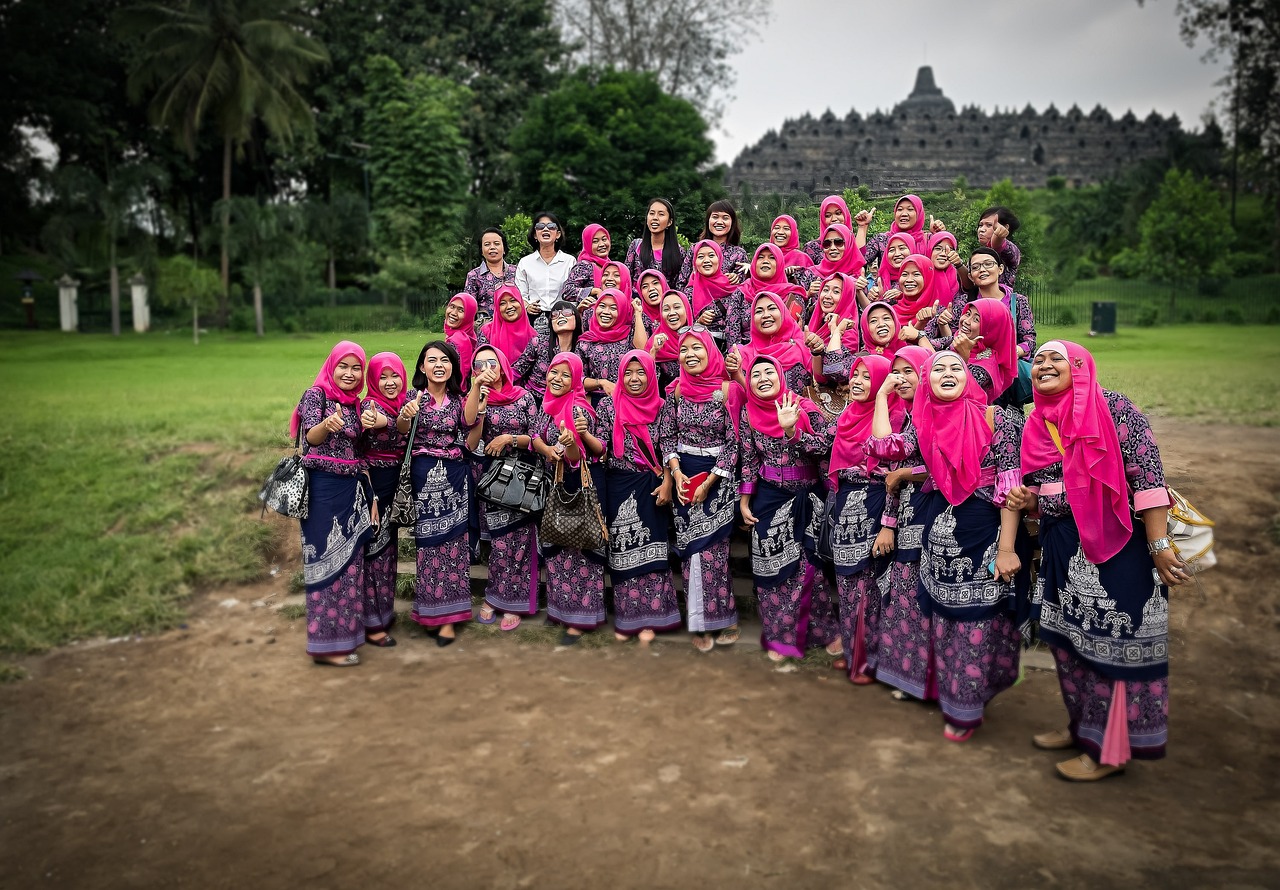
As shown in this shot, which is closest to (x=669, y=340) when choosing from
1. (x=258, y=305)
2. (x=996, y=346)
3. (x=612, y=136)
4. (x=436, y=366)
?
(x=436, y=366)

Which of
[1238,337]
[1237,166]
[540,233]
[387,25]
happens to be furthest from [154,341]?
[1237,166]

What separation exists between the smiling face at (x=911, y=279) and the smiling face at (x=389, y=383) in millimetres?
2726

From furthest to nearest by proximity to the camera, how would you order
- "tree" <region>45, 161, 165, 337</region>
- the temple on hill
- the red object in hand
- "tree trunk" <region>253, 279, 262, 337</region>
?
the temple on hill < "tree trunk" <region>253, 279, 262, 337</region> < "tree" <region>45, 161, 165, 337</region> < the red object in hand

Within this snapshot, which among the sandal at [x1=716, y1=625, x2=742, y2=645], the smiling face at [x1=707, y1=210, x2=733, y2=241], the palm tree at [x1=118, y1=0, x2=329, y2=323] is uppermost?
the palm tree at [x1=118, y1=0, x2=329, y2=323]

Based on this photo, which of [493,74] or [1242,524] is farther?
[493,74]

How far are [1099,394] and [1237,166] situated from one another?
3580cm

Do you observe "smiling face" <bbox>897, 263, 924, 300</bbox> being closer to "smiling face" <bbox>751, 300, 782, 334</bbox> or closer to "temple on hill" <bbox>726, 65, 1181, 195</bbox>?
"smiling face" <bbox>751, 300, 782, 334</bbox>

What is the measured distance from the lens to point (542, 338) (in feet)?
19.4

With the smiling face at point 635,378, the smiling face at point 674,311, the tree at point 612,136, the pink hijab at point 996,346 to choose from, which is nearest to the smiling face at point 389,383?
the smiling face at point 635,378

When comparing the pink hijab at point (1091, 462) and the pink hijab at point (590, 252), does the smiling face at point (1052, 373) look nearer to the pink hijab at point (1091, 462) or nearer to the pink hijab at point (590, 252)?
the pink hijab at point (1091, 462)

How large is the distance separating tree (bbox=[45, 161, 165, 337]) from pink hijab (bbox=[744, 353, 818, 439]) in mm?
22038

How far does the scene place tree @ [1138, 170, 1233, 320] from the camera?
24.8 meters

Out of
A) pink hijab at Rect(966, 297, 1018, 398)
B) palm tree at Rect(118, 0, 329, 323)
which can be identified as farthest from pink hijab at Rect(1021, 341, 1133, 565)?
palm tree at Rect(118, 0, 329, 323)

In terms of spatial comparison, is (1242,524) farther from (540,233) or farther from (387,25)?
(387,25)
